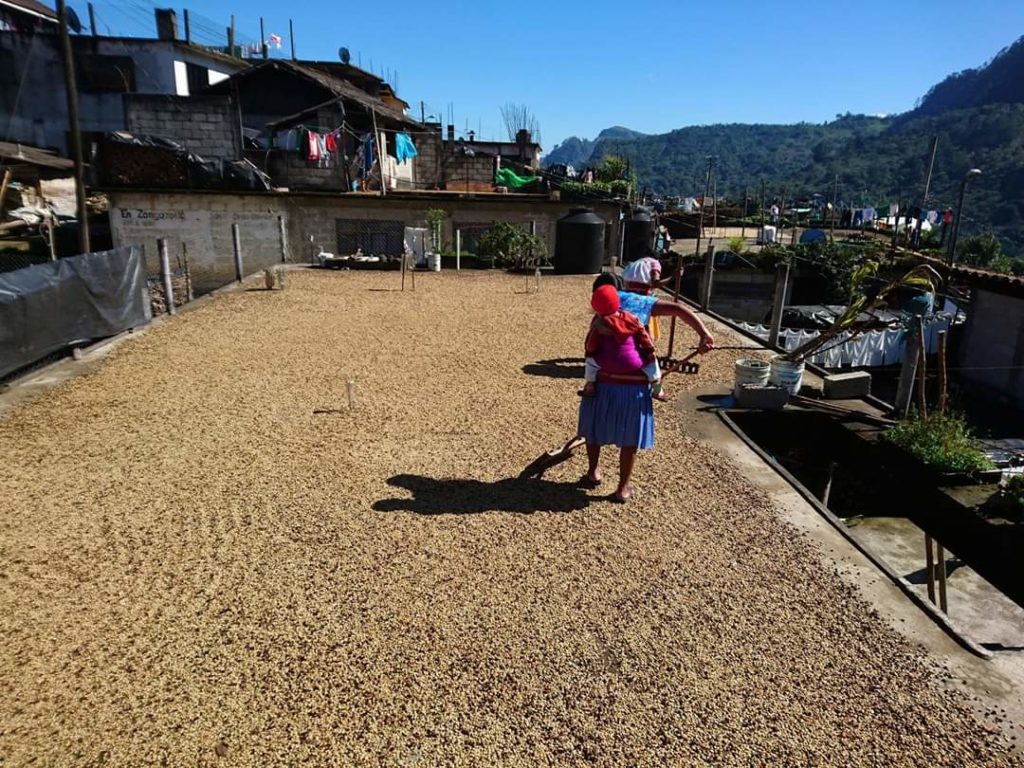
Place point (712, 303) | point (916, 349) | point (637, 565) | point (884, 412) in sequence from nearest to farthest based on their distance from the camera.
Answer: point (637, 565) < point (916, 349) < point (884, 412) < point (712, 303)

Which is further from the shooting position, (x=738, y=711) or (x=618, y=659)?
(x=618, y=659)

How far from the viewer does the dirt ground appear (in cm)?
316

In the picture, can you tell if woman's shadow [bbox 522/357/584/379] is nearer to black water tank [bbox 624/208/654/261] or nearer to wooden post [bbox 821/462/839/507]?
wooden post [bbox 821/462/839/507]

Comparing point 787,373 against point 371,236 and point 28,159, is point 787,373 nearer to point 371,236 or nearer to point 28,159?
point 371,236

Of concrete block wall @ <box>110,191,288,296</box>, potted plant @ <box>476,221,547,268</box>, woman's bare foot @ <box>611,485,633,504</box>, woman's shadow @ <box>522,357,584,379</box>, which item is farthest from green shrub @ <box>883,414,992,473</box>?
concrete block wall @ <box>110,191,288,296</box>

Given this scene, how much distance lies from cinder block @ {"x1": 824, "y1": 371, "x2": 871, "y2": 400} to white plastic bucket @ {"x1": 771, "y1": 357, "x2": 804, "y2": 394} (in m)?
0.69

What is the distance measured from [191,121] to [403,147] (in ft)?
26.3

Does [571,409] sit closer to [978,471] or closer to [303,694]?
[978,471]

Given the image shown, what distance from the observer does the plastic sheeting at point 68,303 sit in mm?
8305

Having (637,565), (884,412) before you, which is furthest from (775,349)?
(637,565)

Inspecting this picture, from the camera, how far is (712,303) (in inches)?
987

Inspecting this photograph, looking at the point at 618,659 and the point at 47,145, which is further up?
the point at 47,145

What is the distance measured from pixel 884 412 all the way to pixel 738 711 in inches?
255

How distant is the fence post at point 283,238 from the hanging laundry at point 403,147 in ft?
25.9
